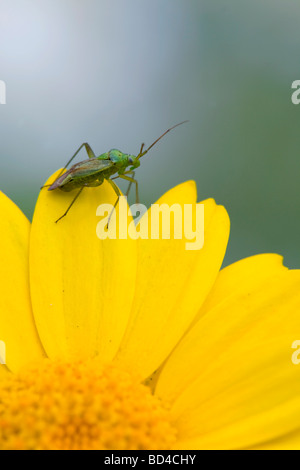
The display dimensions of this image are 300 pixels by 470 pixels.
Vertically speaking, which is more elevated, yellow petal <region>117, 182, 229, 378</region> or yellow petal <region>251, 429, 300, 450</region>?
yellow petal <region>117, 182, 229, 378</region>

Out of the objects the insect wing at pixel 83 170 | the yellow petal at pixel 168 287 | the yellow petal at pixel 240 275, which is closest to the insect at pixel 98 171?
the insect wing at pixel 83 170

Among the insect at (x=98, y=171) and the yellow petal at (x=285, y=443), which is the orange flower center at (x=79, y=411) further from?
the insect at (x=98, y=171)

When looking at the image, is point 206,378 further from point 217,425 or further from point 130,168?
point 130,168

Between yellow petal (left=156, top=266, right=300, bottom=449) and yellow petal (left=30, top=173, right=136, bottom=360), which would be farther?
yellow petal (left=30, top=173, right=136, bottom=360)

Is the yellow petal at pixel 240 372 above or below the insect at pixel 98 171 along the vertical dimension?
below

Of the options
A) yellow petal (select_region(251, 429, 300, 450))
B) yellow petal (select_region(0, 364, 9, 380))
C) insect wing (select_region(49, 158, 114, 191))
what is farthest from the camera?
insect wing (select_region(49, 158, 114, 191))

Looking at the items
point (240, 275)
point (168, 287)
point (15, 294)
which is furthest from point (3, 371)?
point (240, 275)

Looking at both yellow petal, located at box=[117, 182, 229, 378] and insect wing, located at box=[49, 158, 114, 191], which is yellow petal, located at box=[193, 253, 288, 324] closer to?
yellow petal, located at box=[117, 182, 229, 378]

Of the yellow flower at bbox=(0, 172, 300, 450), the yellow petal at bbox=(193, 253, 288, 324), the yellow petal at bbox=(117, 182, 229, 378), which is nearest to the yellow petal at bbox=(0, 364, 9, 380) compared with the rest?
the yellow flower at bbox=(0, 172, 300, 450)
